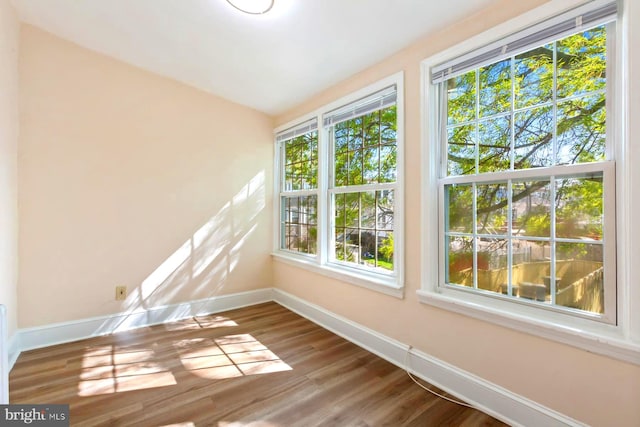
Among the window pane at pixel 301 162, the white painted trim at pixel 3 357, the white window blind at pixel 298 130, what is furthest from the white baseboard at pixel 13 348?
the white window blind at pixel 298 130

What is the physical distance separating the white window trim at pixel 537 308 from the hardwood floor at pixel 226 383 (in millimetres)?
602

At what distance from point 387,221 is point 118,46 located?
2.82 meters

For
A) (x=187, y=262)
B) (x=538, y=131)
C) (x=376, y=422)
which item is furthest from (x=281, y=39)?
(x=376, y=422)

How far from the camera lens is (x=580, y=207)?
1495 millimetres

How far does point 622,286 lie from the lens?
4.37 feet

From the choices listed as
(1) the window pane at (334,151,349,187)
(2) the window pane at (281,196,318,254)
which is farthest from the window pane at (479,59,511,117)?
(2) the window pane at (281,196,318,254)

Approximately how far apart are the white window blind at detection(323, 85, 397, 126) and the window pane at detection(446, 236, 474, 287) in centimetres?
117

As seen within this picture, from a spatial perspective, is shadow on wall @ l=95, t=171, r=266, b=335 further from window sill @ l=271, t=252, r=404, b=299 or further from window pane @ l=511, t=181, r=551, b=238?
window pane @ l=511, t=181, r=551, b=238

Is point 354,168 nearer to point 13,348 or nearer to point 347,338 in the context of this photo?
point 347,338

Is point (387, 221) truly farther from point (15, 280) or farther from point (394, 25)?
point (15, 280)

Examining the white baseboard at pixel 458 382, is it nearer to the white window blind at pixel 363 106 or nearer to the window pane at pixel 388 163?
the window pane at pixel 388 163

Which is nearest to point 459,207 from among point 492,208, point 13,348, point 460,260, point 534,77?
point 492,208

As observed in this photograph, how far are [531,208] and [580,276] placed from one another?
15.9 inches

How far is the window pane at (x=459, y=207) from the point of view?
1936mm
